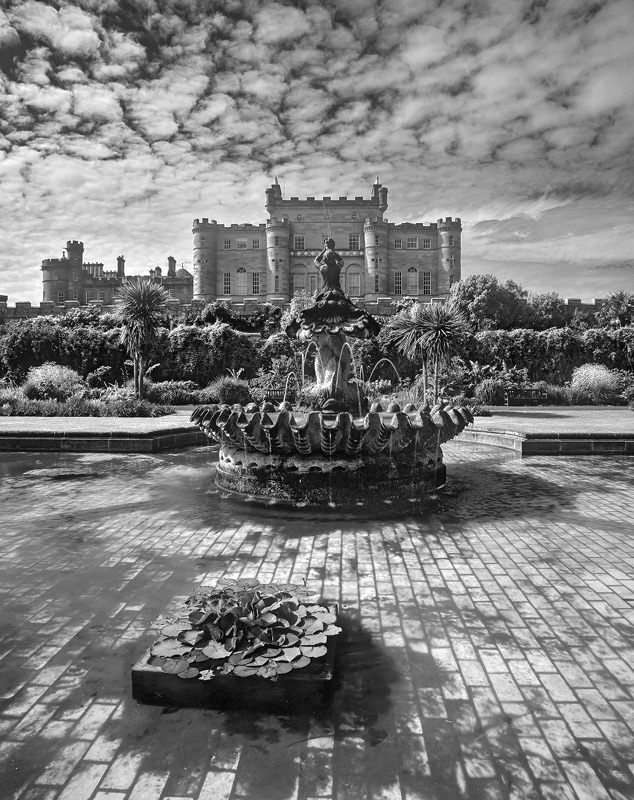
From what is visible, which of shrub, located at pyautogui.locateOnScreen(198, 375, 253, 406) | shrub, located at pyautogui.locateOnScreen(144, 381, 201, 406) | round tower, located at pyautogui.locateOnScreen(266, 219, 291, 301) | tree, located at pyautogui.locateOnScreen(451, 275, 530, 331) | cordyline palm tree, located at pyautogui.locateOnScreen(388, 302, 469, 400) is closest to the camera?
cordyline palm tree, located at pyautogui.locateOnScreen(388, 302, 469, 400)

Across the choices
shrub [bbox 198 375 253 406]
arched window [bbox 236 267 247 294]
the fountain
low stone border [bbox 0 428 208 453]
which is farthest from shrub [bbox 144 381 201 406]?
arched window [bbox 236 267 247 294]

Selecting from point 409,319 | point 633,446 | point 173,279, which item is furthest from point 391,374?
point 173,279

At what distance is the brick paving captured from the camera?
2385 mm

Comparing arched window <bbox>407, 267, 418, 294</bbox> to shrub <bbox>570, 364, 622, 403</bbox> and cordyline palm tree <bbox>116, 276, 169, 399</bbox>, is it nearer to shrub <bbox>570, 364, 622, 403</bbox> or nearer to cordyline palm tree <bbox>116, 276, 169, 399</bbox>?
shrub <bbox>570, 364, 622, 403</bbox>

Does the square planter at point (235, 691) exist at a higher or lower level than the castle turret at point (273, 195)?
lower

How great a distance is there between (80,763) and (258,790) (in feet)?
2.60

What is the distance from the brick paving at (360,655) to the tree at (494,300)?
40019 mm

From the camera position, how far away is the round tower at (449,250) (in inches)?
2672

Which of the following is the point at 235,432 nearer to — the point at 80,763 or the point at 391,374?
the point at 80,763

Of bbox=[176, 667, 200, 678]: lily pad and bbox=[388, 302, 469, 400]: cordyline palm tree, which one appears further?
bbox=[388, 302, 469, 400]: cordyline palm tree

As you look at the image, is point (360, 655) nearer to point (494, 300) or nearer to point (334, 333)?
point (334, 333)

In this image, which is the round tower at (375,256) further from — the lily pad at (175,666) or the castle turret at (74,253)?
the lily pad at (175,666)

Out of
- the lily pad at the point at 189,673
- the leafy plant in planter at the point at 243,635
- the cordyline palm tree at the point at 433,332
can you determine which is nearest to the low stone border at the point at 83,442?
the leafy plant in planter at the point at 243,635

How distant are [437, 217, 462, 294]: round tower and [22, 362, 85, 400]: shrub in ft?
168
